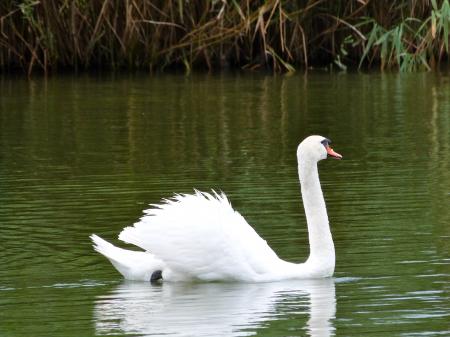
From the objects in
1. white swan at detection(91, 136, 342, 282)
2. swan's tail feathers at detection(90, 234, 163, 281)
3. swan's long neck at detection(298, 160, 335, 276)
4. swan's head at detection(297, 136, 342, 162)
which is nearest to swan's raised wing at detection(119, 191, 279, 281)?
white swan at detection(91, 136, 342, 282)

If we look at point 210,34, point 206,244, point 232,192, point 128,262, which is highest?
point 210,34

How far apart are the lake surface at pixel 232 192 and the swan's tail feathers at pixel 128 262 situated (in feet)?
0.20

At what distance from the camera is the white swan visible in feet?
25.1

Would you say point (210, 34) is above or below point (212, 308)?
above

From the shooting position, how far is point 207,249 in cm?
766

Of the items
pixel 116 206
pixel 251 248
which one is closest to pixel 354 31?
pixel 116 206

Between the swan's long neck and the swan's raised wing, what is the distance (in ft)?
0.74

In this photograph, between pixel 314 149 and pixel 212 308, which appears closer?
pixel 212 308

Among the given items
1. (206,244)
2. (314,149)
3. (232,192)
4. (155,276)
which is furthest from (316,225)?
(232,192)

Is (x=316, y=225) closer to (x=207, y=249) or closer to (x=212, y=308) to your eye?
(x=207, y=249)

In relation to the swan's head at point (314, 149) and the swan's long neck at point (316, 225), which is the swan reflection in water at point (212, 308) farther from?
the swan's head at point (314, 149)

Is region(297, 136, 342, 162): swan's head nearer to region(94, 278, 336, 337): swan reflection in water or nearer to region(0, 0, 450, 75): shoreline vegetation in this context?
region(94, 278, 336, 337): swan reflection in water

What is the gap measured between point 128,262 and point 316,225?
104 centimetres

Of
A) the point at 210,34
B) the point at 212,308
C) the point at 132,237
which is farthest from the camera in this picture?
Result: the point at 210,34
